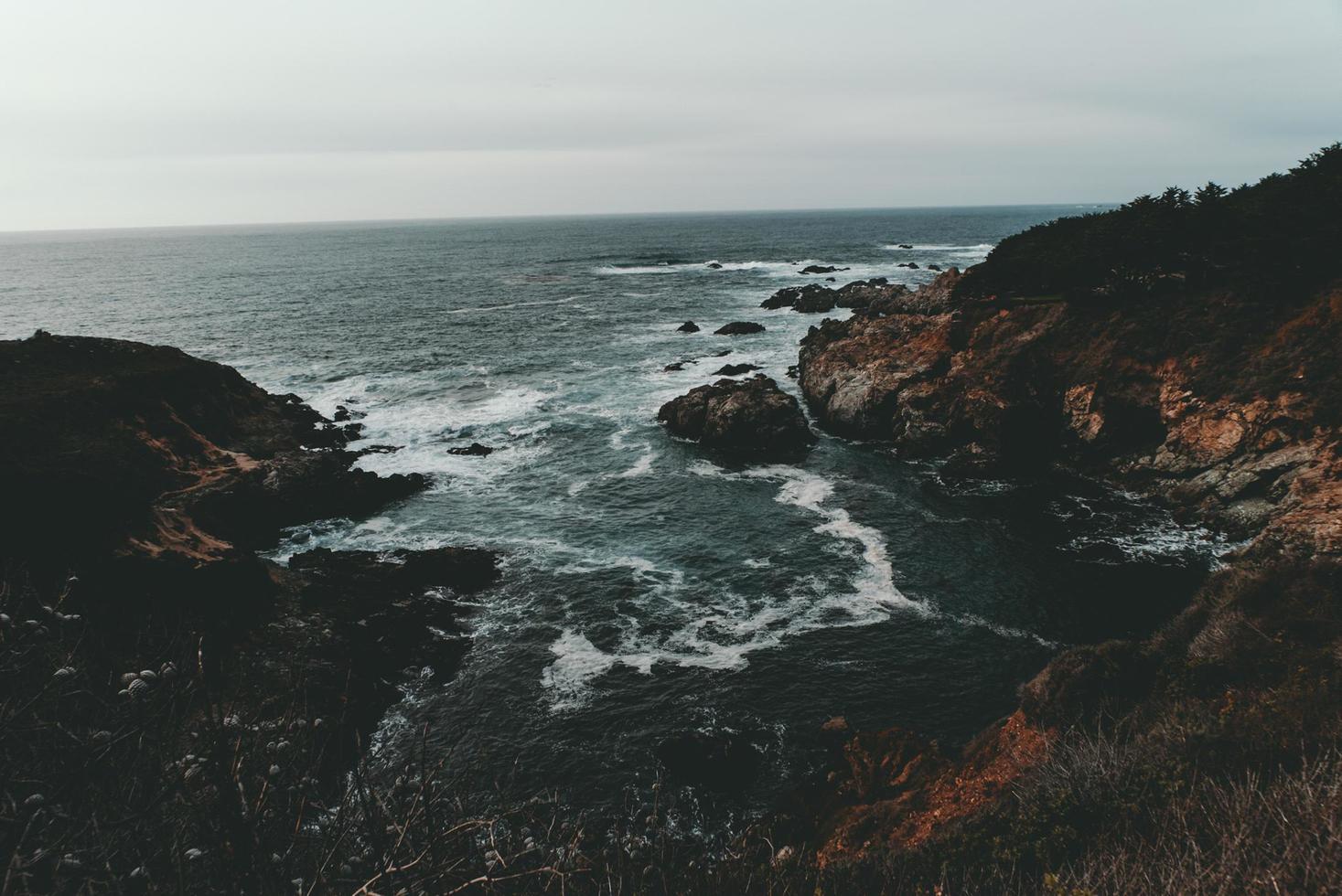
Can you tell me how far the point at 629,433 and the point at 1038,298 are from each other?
107 feet

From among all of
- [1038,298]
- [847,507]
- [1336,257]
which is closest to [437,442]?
[847,507]

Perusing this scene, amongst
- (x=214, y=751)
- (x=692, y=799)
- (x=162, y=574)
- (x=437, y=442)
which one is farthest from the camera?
(x=437, y=442)

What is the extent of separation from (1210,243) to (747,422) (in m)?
32.2

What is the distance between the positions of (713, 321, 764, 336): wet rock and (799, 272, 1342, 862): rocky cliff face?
48.9ft

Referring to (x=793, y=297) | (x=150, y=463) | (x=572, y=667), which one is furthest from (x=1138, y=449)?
(x=793, y=297)

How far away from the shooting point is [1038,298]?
5000 cm

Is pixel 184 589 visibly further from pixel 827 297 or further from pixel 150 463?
pixel 827 297

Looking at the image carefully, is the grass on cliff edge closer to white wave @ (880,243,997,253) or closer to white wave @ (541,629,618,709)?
white wave @ (541,629,618,709)

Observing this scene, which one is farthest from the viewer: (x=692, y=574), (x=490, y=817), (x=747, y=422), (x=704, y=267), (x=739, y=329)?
(x=704, y=267)

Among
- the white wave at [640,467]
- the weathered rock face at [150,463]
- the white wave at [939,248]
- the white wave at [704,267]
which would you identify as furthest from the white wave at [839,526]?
the white wave at [939,248]

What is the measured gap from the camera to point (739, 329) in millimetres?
78750

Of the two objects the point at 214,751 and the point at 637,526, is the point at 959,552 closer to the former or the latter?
the point at 637,526

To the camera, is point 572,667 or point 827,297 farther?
point 827,297

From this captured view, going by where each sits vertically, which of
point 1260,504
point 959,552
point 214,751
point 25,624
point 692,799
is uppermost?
point 25,624
